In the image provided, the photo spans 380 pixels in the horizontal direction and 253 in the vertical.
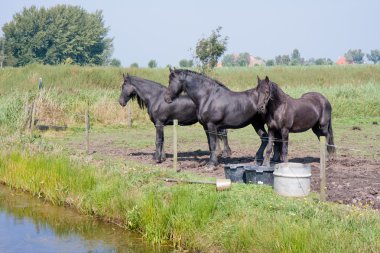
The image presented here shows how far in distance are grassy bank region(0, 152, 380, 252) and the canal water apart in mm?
217

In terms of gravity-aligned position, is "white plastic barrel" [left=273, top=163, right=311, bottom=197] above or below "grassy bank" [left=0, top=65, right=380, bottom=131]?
below

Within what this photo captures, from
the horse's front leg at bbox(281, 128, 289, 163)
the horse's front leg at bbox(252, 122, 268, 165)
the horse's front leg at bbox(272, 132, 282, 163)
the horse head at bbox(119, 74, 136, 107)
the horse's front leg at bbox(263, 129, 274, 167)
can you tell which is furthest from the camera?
the horse head at bbox(119, 74, 136, 107)

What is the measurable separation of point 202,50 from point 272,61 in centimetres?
9377

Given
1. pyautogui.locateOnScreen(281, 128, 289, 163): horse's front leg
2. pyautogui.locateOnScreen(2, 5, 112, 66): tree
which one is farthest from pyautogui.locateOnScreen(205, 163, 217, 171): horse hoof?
pyautogui.locateOnScreen(2, 5, 112, 66): tree

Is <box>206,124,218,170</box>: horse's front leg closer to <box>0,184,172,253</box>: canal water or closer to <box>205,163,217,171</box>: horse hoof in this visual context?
<box>205,163,217,171</box>: horse hoof

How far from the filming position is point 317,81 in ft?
146

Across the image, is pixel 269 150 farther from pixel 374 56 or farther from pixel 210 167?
pixel 374 56

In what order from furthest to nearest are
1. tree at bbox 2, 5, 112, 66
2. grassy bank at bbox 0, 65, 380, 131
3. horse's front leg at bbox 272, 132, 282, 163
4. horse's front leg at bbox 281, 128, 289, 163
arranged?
1. tree at bbox 2, 5, 112, 66
2. grassy bank at bbox 0, 65, 380, 131
3. horse's front leg at bbox 272, 132, 282, 163
4. horse's front leg at bbox 281, 128, 289, 163

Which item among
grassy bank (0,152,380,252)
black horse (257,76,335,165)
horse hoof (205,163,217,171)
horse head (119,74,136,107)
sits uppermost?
horse head (119,74,136,107)

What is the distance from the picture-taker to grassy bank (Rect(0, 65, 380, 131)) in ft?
75.3

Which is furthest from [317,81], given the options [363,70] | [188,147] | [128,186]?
[128,186]

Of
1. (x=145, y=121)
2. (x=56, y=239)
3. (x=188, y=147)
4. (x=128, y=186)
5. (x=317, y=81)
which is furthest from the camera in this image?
(x=317, y=81)

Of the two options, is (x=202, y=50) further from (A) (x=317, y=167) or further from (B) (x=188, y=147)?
(A) (x=317, y=167)

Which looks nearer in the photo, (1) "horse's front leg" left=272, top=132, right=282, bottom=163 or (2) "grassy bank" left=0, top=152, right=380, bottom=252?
(2) "grassy bank" left=0, top=152, right=380, bottom=252
